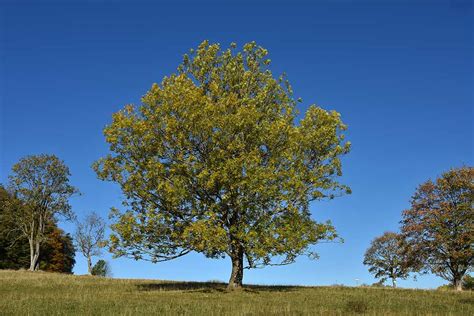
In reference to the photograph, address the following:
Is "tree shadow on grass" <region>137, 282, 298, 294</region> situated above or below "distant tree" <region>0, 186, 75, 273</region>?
below

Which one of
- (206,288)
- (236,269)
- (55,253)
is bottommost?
(206,288)

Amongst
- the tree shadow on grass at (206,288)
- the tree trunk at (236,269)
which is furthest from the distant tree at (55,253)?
the tree trunk at (236,269)

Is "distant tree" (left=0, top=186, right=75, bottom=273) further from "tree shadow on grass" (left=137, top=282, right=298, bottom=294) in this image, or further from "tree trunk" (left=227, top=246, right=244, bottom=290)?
"tree trunk" (left=227, top=246, right=244, bottom=290)

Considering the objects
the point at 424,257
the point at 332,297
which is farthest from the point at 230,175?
the point at 424,257

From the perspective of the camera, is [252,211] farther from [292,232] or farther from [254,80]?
[254,80]

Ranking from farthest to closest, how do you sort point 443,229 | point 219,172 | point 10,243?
point 10,243
point 443,229
point 219,172

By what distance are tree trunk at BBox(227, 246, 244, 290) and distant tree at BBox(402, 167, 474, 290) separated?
106 feet

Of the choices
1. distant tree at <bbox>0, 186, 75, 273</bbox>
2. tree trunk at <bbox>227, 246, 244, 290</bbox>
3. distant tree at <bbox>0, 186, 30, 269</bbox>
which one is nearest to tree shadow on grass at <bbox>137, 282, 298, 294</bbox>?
tree trunk at <bbox>227, 246, 244, 290</bbox>

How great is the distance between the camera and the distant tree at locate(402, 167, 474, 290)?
5656 centimetres

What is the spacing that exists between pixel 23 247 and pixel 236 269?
216 feet

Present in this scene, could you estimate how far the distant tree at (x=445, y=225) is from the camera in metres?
56.6

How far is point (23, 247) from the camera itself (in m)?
86.1

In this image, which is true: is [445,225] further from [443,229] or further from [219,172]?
[219,172]

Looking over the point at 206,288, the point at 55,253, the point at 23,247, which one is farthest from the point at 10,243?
the point at 206,288
